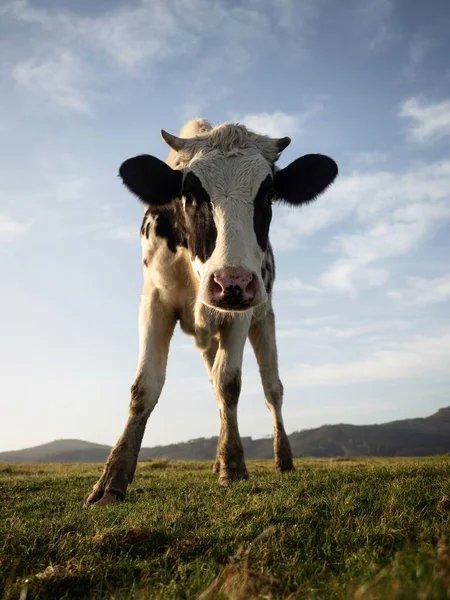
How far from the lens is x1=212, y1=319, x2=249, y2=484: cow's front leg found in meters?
7.64

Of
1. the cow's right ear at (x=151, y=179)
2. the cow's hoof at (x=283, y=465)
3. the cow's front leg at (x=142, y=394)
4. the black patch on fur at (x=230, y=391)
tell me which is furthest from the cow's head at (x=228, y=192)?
the cow's hoof at (x=283, y=465)

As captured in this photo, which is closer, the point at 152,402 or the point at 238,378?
the point at 152,402

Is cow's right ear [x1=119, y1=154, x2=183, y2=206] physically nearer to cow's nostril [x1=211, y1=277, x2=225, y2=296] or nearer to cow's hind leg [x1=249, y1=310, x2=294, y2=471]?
cow's nostril [x1=211, y1=277, x2=225, y2=296]

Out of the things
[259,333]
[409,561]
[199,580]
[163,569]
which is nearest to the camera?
[409,561]

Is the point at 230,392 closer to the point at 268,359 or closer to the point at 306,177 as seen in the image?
the point at 268,359

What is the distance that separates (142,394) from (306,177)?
12.2 ft

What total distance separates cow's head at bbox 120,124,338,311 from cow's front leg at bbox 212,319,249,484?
1.51 metres

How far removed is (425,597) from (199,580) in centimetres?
138

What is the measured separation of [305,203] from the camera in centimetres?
812

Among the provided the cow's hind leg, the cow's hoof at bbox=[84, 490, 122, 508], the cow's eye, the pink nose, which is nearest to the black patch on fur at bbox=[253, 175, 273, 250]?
the cow's eye

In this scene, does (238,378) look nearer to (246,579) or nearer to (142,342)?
(142,342)

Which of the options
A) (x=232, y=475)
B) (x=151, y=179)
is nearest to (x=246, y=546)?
(x=232, y=475)

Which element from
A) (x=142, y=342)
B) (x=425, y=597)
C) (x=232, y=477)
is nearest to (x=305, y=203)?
(x=142, y=342)

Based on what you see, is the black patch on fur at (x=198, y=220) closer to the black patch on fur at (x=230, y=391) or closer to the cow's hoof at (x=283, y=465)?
the black patch on fur at (x=230, y=391)
